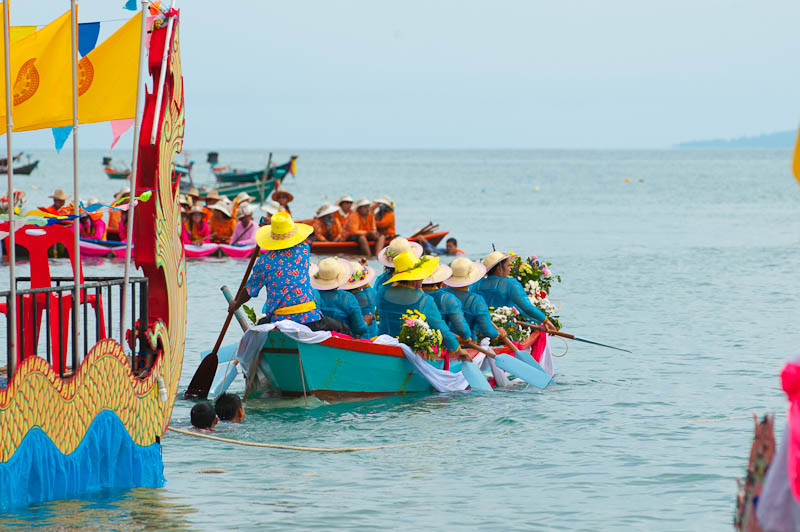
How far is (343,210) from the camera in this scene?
27047mm

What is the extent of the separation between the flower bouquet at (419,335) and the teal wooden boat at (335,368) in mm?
157

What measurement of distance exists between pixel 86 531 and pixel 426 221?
3962 cm

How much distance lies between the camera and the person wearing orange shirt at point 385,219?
86.1 ft

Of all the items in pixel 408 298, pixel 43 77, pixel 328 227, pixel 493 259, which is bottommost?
pixel 328 227

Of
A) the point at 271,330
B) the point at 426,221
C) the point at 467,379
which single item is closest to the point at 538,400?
the point at 467,379

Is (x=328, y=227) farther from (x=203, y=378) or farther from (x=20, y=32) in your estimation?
(x=20, y=32)

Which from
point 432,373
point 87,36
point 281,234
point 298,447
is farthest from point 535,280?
point 87,36

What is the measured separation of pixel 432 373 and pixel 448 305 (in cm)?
75

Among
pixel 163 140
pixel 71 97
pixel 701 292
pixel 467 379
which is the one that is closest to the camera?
pixel 71 97

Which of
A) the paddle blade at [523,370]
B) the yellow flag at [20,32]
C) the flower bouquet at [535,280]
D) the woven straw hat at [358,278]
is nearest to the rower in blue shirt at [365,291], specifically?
the woven straw hat at [358,278]

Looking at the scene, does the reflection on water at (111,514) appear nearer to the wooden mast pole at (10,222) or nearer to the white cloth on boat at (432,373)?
the wooden mast pole at (10,222)

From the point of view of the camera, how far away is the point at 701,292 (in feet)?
75.7

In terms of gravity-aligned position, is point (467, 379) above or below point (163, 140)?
below

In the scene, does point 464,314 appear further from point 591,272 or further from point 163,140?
point 591,272
